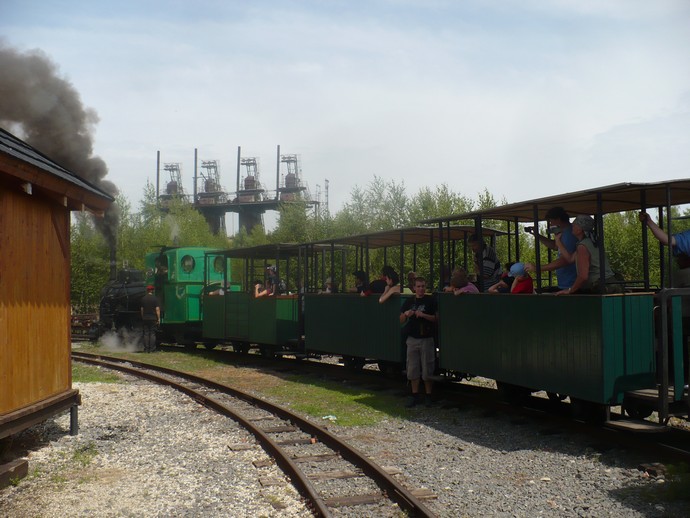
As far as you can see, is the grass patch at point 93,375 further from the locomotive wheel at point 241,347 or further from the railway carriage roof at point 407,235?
the railway carriage roof at point 407,235

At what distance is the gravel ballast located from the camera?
19.2 ft

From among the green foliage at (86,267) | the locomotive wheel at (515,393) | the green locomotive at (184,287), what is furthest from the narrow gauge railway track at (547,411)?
the green foliage at (86,267)

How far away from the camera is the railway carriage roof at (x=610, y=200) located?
736 centimetres

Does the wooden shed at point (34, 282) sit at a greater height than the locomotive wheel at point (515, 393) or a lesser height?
greater

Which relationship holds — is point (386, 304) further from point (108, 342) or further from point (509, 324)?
point (108, 342)

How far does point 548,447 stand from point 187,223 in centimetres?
4946

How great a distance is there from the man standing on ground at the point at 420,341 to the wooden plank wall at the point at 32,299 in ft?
15.3

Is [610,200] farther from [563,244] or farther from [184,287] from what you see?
[184,287]

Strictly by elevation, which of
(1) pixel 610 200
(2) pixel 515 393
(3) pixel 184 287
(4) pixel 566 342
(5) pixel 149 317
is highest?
(1) pixel 610 200

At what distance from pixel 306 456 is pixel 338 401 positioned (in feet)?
11.7

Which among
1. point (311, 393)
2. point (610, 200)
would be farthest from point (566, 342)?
point (311, 393)

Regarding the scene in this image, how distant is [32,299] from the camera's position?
7789 mm

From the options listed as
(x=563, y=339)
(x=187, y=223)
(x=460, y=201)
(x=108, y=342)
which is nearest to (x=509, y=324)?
(x=563, y=339)

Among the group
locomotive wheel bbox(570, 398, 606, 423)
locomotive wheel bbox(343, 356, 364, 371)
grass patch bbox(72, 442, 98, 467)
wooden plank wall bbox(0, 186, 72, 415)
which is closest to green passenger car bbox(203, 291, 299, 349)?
locomotive wheel bbox(343, 356, 364, 371)
